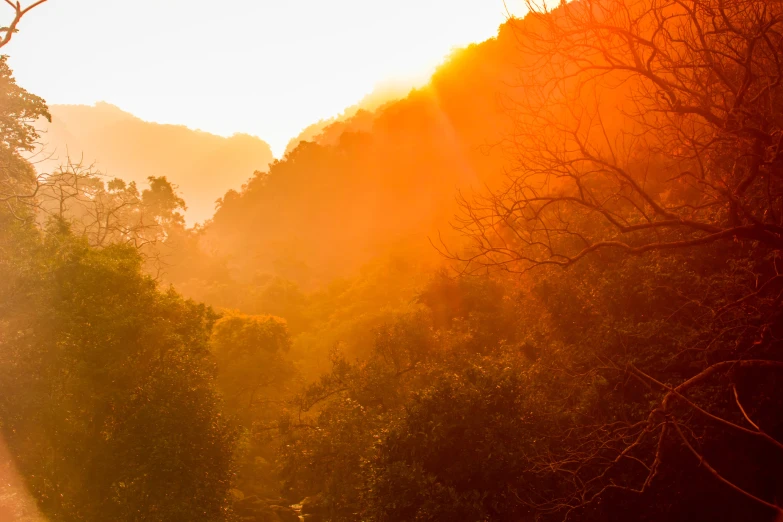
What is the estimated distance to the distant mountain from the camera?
6280 inches

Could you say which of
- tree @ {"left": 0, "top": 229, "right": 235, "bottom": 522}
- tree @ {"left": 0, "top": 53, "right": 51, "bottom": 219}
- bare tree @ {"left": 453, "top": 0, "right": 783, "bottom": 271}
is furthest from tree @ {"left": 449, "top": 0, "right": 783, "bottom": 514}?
tree @ {"left": 0, "top": 53, "right": 51, "bottom": 219}

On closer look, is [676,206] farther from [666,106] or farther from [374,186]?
[374,186]

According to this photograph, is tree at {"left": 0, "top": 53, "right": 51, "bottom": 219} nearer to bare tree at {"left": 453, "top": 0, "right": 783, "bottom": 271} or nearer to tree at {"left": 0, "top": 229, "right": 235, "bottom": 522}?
tree at {"left": 0, "top": 229, "right": 235, "bottom": 522}

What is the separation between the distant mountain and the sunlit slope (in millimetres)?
105092

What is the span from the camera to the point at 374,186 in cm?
5688

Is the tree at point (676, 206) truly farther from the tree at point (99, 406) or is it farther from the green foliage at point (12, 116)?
the green foliage at point (12, 116)

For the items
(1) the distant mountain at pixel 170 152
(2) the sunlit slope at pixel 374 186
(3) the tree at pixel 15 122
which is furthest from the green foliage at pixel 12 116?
(1) the distant mountain at pixel 170 152

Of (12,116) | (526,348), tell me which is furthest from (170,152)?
(526,348)

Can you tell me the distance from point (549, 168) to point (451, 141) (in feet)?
153

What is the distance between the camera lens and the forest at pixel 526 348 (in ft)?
16.9

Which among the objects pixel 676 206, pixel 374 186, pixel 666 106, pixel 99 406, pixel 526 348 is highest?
pixel 374 186

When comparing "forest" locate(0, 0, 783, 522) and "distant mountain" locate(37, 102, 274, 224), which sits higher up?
"distant mountain" locate(37, 102, 274, 224)

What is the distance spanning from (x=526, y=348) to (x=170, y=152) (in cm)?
17761

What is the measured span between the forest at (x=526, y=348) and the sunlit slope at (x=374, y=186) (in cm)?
2375
